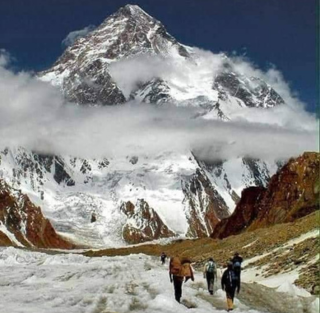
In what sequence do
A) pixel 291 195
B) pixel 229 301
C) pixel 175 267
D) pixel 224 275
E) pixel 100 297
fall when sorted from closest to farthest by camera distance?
1. pixel 229 301
2. pixel 224 275
3. pixel 175 267
4. pixel 100 297
5. pixel 291 195

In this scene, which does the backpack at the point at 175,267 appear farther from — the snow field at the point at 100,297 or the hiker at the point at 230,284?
the hiker at the point at 230,284

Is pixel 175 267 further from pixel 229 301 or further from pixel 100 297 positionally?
pixel 100 297

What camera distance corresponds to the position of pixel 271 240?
74.1 metres

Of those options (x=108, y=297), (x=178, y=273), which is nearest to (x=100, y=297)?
(x=108, y=297)

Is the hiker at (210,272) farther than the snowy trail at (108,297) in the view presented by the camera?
Yes

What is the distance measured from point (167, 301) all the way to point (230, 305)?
3.60m

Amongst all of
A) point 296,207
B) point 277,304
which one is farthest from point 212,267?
point 296,207

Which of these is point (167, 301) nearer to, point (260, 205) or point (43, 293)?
point (43, 293)

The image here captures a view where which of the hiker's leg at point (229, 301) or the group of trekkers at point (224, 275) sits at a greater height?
the group of trekkers at point (224, 275)

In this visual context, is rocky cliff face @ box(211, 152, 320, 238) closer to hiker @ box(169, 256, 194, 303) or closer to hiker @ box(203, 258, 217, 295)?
hiker @ box(203, 258, 217, 295)

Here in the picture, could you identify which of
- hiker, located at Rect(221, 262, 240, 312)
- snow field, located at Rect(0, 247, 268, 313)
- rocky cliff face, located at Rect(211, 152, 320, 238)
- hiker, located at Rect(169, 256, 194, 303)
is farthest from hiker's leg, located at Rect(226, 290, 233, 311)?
rocky cliff face, located at Rect(211, 152, 320, 238)

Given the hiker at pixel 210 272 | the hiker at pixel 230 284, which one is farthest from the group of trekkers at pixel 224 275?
the hiker at pixel 210 272

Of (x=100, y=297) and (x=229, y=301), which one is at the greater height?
(x=100, y=297)

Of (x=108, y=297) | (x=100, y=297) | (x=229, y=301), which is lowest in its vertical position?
(x=229, y=301)
